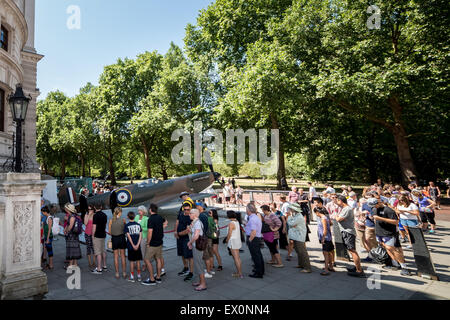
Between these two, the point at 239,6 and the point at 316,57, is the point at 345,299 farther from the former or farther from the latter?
the point at 239,6

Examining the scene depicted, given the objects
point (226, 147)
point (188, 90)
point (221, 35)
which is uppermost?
point (221, 35)

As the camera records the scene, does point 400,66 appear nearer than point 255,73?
Yes

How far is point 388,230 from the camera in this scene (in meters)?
7.09

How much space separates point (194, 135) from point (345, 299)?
27734 millimetres

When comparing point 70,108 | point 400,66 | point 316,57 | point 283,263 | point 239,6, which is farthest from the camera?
point 70,108

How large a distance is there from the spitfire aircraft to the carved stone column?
9.12m

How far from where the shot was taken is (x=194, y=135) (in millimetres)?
31969

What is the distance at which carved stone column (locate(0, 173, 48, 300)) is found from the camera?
18.4 ft

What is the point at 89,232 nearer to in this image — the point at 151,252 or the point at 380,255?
the point at 151,252

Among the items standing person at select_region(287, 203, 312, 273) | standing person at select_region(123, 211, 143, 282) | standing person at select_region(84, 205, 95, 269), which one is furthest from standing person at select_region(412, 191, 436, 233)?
standing person at select_region(84, 205, 95, 269)

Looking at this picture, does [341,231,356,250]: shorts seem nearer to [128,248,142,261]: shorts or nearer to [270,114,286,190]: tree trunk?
[128,248,142,261]: shorts

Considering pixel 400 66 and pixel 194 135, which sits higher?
pixel 400 66

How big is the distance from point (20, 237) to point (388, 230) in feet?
29.6

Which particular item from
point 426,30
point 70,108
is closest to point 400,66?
point 426,30
